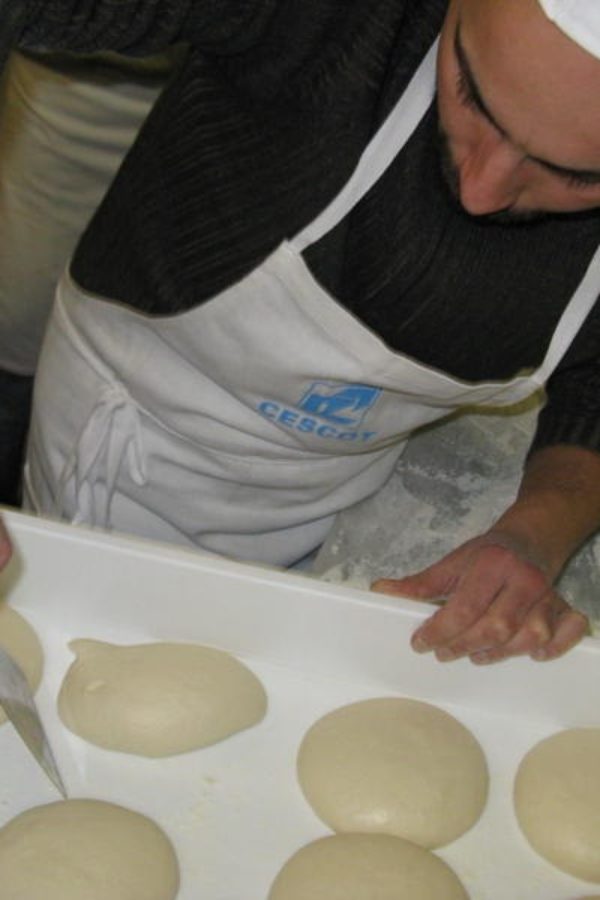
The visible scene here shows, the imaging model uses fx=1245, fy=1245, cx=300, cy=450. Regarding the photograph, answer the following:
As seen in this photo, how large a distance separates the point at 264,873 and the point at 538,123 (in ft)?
1.95

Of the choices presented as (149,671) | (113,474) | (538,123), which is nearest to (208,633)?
(149,671)

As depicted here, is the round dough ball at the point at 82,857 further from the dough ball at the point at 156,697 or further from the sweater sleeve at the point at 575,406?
the sweater sleeve at the point at 575,406

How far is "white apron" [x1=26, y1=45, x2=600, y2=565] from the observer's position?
3.68 feet

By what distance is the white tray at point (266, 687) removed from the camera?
0.98m

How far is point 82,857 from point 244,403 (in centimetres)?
Result: 47

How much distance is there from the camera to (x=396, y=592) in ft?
3.74

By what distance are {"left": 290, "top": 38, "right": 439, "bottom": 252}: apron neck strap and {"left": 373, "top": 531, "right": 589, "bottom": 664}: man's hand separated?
Answer: 0.33m

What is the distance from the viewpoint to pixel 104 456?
4.32ft

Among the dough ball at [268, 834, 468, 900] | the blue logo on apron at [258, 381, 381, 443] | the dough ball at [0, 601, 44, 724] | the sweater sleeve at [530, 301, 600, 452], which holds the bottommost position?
the dough ball at [0, 601, 44, 724]

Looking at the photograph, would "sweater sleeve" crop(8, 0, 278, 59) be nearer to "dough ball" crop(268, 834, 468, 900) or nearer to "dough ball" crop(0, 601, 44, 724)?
"dough ball" crop(0, 601, 44, 724)

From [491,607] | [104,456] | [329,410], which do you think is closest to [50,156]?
[104,456]

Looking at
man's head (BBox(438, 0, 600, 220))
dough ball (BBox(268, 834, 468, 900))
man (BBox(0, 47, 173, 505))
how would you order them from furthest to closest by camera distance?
man (BBox(0, 47, 173, 505)) < dough ball (BBox(268, 834, 468, 900)) < man's head (BBox(438, 0, 600, 220))

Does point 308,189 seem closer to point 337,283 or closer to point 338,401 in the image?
point 337,283

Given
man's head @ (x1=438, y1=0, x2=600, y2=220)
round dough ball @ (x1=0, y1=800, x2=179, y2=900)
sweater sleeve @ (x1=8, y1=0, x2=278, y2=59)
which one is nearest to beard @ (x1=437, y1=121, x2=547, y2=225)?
man's head @ (x1=438, y1=0, x2=600, y2=220)
